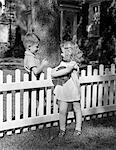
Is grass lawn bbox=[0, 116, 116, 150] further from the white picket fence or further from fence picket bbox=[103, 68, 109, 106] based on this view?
fence picket bbox=[103, 68, 109, 106]

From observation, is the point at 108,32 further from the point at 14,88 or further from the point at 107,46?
the point at 14,88

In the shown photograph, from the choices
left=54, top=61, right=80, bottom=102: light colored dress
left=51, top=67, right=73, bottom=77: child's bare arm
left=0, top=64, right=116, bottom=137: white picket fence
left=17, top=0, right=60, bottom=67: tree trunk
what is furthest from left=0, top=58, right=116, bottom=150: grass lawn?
left=17, top=0, right=60, bottom=67: tree trunk

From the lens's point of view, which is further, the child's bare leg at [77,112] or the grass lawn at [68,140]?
the child's bare leg at [77,112]

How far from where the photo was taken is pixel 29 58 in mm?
5648

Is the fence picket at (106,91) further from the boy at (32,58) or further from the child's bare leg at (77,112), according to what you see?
the boy at (32,58)

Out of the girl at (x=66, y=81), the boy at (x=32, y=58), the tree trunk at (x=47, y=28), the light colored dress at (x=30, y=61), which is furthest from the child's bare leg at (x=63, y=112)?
the tree trunk at (x=47, y=28)

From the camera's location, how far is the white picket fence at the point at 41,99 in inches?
213

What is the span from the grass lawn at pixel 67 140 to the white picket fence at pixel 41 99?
7.2 inches

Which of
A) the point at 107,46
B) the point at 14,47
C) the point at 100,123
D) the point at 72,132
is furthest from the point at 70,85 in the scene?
the point at 14,47

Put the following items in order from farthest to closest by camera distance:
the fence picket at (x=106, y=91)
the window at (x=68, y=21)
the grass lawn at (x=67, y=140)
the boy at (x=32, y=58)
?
the window at (x=68, y=21) < the fence picket at (x=106, y=91) < the boy at (x=32, y=58) < the grass lawn at (x=67, y=140)

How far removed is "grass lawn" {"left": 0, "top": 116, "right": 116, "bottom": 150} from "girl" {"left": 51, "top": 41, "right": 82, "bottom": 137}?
11.4 inches

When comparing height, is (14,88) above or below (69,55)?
below

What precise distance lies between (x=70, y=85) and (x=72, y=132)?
0.91m

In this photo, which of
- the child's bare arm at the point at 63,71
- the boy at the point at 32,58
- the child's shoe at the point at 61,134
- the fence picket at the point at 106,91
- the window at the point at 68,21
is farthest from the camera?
the window at the point at 68,21
